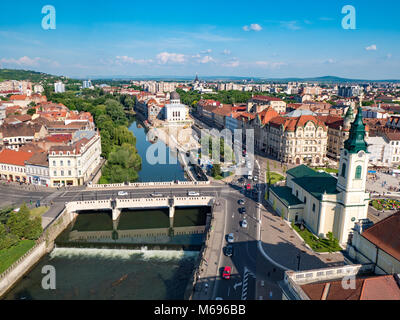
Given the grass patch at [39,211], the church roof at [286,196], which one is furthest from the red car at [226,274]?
the grass patch at [39,211]

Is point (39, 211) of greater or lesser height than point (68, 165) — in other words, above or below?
below

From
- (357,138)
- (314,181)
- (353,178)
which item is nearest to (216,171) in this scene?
(314,181)

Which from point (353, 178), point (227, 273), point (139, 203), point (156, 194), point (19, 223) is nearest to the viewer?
point (227, 273)

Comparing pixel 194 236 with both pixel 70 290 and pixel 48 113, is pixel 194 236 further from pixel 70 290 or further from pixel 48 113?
pixel 48 113

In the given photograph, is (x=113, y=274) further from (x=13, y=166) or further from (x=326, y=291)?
(x=13, y=166)

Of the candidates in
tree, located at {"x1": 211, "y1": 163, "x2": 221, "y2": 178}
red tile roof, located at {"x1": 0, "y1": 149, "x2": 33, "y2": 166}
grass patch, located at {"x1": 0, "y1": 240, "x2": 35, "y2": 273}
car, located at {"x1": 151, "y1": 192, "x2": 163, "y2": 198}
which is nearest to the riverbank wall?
grass patch, located at {"x1": 0, "y1": 240, "x2": 35, "y2": 273}

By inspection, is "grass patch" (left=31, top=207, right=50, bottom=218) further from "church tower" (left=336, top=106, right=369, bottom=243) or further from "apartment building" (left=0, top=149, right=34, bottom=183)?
"church tower" (left=336, top=106, right=369, bottom=243)

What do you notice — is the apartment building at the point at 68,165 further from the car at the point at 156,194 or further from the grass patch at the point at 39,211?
the car at the point at 156,194
